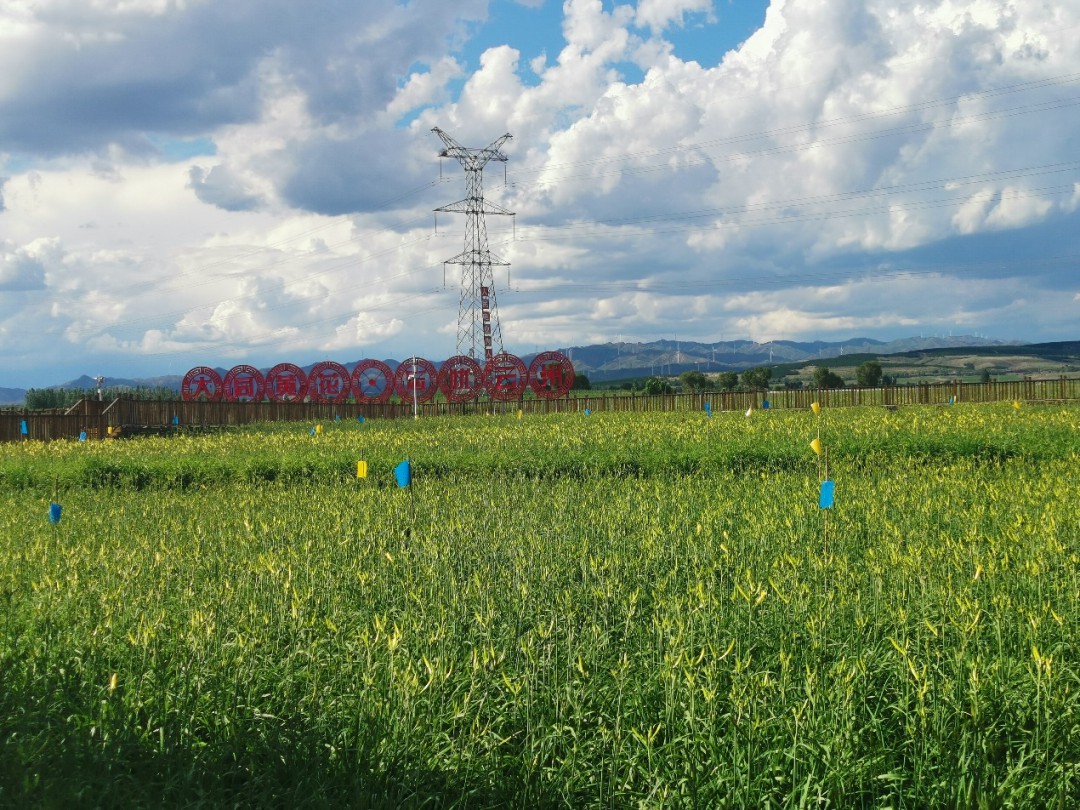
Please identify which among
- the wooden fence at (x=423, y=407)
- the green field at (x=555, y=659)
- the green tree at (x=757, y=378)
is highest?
the green tree at (x=757, y=378)

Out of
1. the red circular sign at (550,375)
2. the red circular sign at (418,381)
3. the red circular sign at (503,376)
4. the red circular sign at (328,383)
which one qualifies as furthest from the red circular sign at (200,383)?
the red circular sign at (550,375)

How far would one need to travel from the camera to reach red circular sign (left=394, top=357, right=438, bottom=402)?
44656 millimetres

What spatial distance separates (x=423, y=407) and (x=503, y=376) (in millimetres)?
5972

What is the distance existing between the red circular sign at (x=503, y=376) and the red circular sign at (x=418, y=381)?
309cm

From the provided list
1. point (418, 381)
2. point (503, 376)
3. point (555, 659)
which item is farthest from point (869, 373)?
point (555, 659)

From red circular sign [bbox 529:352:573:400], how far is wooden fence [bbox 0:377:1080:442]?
1973 millimetres

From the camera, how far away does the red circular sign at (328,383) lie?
45.7 metres

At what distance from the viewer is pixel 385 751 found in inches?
138

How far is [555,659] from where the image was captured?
4422 mm

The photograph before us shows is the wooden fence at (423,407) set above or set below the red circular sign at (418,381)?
below

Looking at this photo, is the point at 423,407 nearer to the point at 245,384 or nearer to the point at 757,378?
the point at 245,384

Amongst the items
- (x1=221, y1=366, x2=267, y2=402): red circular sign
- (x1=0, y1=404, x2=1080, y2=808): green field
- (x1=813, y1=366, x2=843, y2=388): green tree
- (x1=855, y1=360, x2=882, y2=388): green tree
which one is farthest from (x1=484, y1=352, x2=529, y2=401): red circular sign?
(x1=813, y1=366, x2=843, y2=388): green tree

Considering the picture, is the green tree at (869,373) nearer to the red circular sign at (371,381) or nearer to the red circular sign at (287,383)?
the red circular sign at (371,381)

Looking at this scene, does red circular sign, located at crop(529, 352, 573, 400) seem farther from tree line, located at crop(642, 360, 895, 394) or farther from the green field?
the green field
